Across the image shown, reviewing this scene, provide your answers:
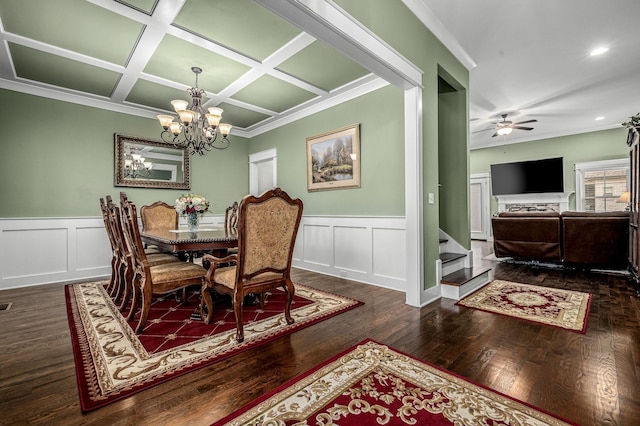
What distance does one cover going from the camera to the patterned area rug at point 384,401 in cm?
129

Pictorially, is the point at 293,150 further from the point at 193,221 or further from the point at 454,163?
the point at 454,163

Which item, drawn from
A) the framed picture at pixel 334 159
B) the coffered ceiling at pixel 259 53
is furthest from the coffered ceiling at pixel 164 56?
the framed picture at pixel 334 159

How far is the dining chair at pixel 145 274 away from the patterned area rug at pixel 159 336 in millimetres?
210

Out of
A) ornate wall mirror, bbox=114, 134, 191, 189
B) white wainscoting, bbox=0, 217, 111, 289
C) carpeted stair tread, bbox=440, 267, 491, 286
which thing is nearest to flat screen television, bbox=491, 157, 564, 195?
carpeted stair tread, bbox=440, 267, 491, 286

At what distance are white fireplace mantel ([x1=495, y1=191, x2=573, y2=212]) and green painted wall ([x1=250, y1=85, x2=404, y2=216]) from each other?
20.8 ft

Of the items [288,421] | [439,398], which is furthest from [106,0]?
[439,398]

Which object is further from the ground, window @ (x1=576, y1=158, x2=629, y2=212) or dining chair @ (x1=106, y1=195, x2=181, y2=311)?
window @ (x1=576, y1=158, x2=629, y2=212)

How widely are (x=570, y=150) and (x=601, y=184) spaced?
1083mm

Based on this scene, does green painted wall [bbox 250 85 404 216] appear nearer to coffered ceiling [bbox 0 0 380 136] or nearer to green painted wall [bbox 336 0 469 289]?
coffered ceiling [bbox 0 0 380 136]

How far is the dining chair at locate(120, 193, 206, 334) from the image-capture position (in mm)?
2256

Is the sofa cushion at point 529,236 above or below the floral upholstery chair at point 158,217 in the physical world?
below

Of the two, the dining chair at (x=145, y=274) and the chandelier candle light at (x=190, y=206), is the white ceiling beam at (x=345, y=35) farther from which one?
the chandelier candle light at (x=190, y=206)

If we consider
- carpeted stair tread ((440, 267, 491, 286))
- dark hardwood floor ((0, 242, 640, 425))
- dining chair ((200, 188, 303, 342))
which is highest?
dining chair ((200, 188, 303, 342))

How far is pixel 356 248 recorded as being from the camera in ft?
13.4
